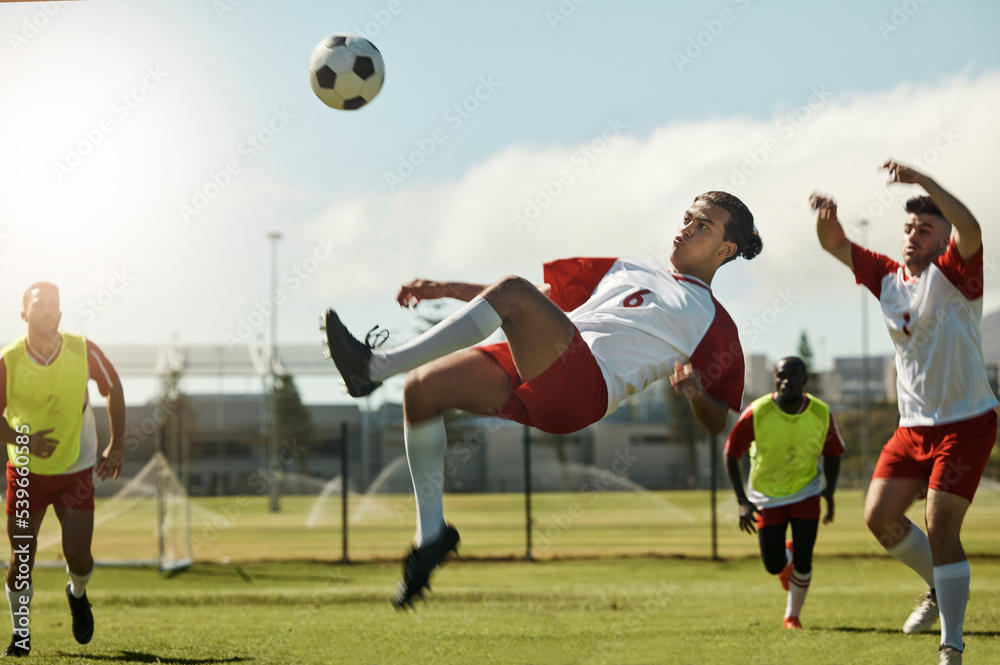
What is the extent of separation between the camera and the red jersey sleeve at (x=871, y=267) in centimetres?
541

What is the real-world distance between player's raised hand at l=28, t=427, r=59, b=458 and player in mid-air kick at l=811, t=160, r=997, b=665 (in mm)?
5553

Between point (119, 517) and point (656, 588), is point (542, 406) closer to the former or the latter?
point (656, 588)

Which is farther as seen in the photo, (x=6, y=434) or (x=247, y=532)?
(x=247, y=532)

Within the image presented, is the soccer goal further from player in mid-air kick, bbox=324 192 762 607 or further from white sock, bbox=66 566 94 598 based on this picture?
player in mid-air kick, bbox=324 192 762 607

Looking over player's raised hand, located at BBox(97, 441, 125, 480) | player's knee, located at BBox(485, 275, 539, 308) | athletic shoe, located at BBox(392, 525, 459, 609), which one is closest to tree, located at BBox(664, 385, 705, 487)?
player's raised hand, located at BBox(97, 441, 125, 480)

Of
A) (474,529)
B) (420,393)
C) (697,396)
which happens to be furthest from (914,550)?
(474,529)

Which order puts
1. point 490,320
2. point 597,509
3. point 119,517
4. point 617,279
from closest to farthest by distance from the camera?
1. point 490,320
2. point 617,279
3. point 119,517
4. point 597,509

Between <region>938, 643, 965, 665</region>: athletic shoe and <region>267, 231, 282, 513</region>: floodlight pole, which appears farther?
<region>267, 231, 282, 513</region>: floodlight pole

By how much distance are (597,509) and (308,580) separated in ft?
42.5

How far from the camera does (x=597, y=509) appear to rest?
25.0 m

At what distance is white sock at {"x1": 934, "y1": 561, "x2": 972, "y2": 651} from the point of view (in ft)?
16.3

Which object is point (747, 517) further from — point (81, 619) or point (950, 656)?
point (81, 619)

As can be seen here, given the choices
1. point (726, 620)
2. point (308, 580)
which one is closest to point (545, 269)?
point (726, 620)

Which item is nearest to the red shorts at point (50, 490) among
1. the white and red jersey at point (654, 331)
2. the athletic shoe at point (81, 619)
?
the athletic shoe at point (81, 619)
